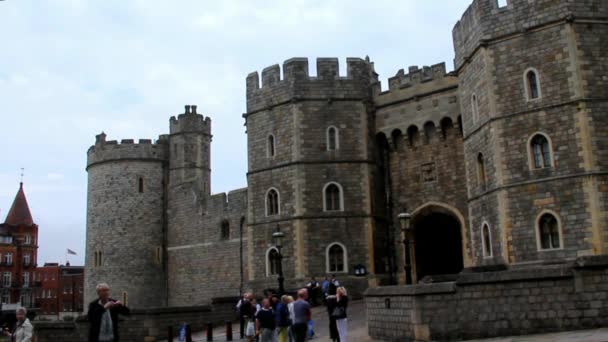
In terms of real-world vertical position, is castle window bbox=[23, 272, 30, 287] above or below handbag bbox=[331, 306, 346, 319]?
above

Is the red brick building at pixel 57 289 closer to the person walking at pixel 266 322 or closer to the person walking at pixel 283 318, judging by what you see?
the person walking at pixel 283 318

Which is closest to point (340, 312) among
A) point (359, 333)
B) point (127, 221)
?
point (359, 333)

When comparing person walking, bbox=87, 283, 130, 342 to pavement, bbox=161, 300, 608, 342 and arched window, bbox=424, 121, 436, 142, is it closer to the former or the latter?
pavement, bbox=161, 300, 608, 342

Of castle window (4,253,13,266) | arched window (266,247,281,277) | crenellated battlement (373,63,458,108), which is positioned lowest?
arched window (266,247,281,277)

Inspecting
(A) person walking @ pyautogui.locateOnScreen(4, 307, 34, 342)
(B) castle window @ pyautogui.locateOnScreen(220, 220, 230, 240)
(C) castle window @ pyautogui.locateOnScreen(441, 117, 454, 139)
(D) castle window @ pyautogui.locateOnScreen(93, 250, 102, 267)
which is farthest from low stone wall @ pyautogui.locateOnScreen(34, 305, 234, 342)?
(A) person walking @ pyautogui.locateOnScreen(4, 307, 34, 342)

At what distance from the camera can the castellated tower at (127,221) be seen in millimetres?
35562

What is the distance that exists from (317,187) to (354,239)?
2.35 meters

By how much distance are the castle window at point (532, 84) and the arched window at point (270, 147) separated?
33.7 feet

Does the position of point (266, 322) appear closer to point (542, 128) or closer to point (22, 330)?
point (22, 330)

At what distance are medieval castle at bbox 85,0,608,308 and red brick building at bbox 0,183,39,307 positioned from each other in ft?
122

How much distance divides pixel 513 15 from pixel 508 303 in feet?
33.2

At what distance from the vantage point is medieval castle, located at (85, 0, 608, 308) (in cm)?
1934

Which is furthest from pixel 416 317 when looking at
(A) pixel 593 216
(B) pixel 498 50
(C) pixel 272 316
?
(B) pixel 498 50

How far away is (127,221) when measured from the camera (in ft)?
118
